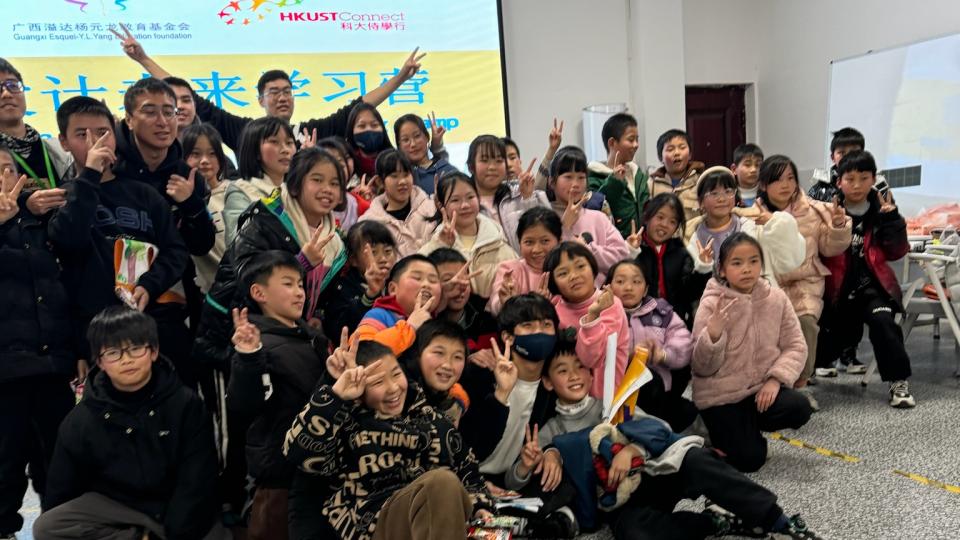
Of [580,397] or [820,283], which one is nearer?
[580,397]

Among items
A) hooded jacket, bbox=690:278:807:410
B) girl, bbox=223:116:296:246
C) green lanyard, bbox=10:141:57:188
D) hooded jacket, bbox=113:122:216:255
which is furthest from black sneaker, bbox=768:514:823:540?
green lanyard, bbox=10:141:57:188

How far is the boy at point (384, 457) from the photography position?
62.8 inches

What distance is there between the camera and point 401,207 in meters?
2.78

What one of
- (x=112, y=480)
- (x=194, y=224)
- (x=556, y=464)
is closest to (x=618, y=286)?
(x=556, y=464)

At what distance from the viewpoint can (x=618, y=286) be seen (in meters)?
2.49

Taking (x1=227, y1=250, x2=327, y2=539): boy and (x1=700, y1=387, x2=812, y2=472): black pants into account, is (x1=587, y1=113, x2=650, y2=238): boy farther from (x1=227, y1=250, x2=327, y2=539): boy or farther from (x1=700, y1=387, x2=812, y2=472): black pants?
(x1=227, y1=250, x2=327, y2=539): boy

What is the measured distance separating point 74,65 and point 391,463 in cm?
386

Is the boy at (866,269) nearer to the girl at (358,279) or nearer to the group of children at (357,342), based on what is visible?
the group of children at (357,342)

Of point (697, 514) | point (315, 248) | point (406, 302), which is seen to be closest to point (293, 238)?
point (315, 248)

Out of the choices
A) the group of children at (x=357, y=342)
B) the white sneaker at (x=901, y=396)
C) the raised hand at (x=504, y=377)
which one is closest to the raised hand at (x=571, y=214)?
the group of children at (x=357, y=342)

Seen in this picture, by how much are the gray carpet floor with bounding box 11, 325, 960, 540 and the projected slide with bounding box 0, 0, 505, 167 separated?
2802 mm

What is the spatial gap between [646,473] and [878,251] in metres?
1.89

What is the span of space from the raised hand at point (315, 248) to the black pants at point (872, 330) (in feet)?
7.79

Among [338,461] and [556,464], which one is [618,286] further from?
[338,461]
